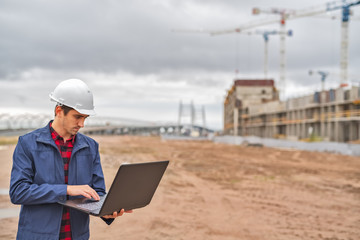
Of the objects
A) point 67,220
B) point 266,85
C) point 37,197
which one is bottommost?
point 67,220

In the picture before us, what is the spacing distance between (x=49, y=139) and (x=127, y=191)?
67 cm

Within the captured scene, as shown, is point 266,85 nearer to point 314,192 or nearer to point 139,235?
point 314,192

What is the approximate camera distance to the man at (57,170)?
8.25 feet

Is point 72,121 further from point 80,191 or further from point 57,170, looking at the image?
point 80,191

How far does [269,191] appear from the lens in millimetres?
13109

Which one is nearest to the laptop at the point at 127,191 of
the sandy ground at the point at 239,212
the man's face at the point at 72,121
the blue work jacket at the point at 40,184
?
the blue work jacket at the point at 40,184

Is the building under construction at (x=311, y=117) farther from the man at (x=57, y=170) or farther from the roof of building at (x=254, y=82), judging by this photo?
the man at (x=57, y=170)

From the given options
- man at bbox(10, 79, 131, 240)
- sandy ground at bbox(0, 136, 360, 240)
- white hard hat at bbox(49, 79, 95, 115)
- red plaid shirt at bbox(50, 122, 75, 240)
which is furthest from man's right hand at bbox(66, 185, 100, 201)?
sandy ground at bbox(0, 136, 360, 240)

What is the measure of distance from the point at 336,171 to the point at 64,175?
20.0 m

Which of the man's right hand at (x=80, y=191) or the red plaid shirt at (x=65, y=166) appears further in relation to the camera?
the red plaid shirt at (x=65, y=166)

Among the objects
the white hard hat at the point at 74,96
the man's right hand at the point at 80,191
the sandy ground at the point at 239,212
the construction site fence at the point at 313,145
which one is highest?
the white hard hat at the point at 74,96

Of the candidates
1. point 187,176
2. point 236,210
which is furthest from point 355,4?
point 236,210

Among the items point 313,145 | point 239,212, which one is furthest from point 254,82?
point 239,212

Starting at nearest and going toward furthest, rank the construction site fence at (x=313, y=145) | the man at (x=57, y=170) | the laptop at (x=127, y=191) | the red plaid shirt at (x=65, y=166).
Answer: the laptop at (x=127, y=191) → the man at (x=57, y=170) → the red plaid shirt at (x=65, y=166) → the construction site fence at (x=313, y=145)
